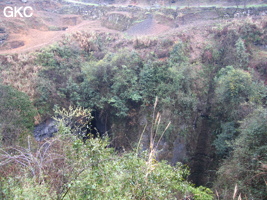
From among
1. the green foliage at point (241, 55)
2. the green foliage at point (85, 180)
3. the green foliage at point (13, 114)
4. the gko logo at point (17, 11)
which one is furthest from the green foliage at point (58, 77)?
the green foliage at point (241, 55)

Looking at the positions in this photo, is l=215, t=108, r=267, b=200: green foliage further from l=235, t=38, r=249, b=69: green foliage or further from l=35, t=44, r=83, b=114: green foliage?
l=35, t=44, r=83, b=114: green foliage

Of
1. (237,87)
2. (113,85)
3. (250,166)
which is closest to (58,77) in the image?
(113,85)

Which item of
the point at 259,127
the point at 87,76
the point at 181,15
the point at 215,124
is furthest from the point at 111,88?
the point at 181,15

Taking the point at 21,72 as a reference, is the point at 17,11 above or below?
above

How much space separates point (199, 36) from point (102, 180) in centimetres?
1722

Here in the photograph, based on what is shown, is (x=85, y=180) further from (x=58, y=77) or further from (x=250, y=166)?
(x=58, y=77)

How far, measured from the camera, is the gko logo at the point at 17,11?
70.9ft

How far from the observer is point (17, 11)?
2283 cm

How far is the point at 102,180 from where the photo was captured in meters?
3.59

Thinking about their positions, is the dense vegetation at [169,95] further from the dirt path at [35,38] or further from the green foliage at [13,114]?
the dirt path at [35,38]

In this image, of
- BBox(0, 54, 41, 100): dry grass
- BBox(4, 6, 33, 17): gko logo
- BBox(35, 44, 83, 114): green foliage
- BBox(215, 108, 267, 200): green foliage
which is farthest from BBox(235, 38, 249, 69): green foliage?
BBox(4, 6, 33, 17): gko logo

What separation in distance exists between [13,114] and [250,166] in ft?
38.0

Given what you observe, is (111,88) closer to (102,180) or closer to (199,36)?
(199,36)

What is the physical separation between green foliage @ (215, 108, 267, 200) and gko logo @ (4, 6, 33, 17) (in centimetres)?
2581
